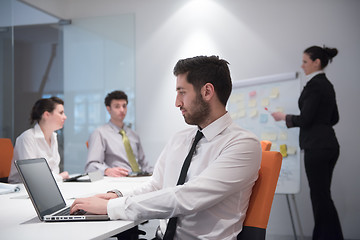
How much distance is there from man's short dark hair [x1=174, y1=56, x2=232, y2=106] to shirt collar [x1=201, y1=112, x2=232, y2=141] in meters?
0.11

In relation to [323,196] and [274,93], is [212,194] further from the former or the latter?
[274,93]

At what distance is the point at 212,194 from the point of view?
1.46 m

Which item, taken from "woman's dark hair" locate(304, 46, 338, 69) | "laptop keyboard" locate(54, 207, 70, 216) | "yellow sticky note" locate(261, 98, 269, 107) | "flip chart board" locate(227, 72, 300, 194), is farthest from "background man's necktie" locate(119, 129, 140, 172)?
"laptop keyboard" locate(54, 207, 70, 216)

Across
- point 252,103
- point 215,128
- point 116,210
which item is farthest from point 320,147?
point 116,210

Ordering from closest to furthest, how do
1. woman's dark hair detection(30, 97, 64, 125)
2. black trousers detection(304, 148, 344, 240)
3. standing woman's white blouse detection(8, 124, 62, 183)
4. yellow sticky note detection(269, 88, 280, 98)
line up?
standing woman's white blouse detection(8, 124, 62, 183)
woman's dark hair detection(30, 97, 64, 125)
black trousers detection(304, 148, 344, 240)
yellow sticky note detection(269, 88, 280, 98)

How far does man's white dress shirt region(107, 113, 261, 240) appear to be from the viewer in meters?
1.45

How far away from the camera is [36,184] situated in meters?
1.57

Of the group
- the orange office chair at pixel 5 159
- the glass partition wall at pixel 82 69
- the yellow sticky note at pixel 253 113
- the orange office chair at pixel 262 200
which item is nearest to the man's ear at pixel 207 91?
the orange office chair at pixel 262 200

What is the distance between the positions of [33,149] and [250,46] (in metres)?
2.73

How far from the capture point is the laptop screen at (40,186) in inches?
58.2

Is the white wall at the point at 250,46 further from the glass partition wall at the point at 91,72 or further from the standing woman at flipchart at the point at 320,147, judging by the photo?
the standing woman at flipchart at the point at 320,147

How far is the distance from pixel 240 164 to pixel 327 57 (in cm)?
266

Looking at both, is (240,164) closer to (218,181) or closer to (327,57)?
(218,181)

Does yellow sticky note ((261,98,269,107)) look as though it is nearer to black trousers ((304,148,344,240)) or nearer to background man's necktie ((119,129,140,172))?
black trousers ((304,148,344,240))
